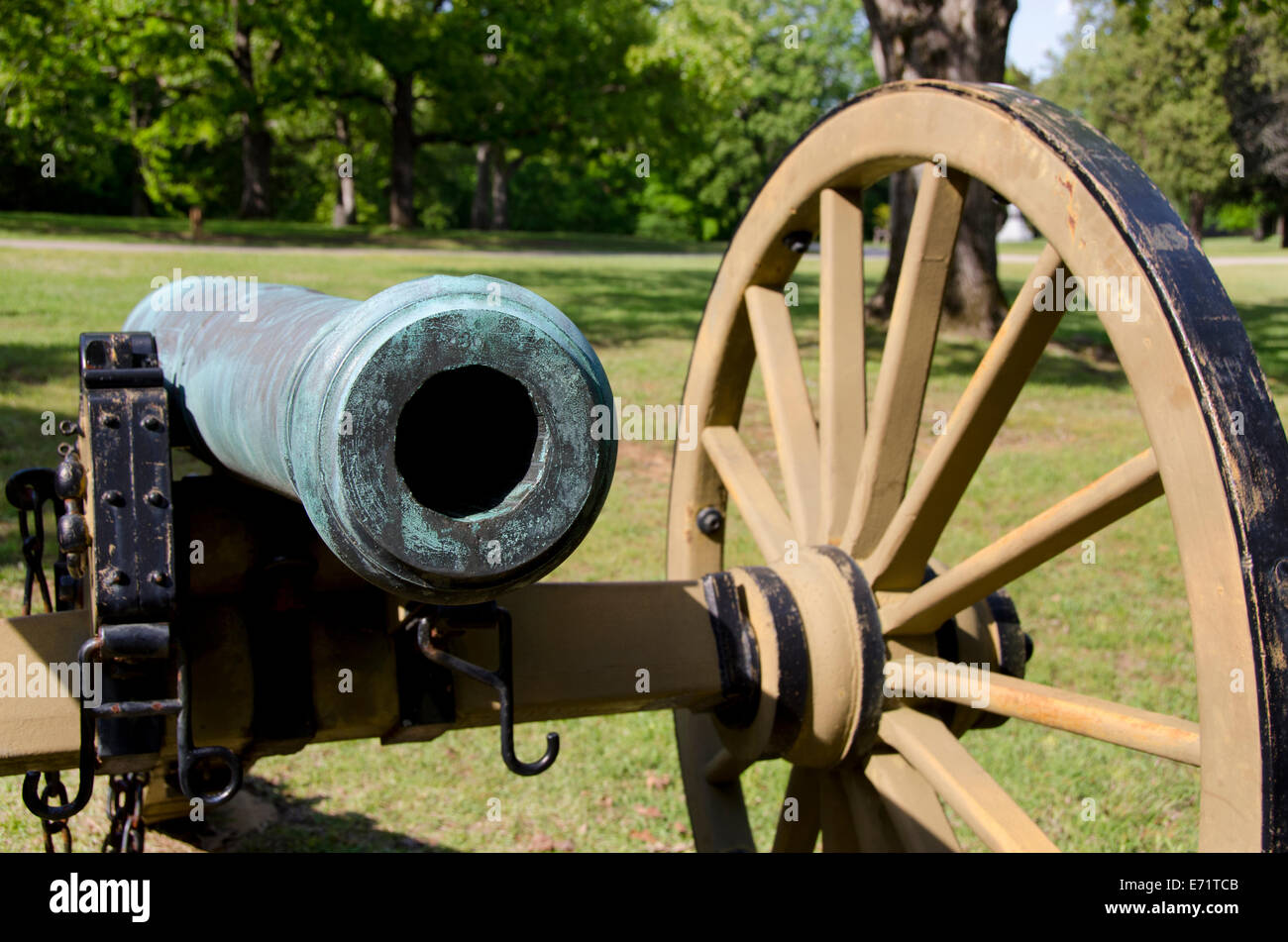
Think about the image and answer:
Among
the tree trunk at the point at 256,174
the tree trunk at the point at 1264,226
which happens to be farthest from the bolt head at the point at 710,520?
the tree trunk at the point at 1264,226

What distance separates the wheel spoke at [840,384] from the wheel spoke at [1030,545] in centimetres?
32

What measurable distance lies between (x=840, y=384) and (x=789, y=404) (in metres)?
0.24

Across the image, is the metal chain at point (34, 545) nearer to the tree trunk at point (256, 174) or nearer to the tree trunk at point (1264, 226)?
the tree trunk at point (256, 174)

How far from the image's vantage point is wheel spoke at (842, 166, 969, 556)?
8.14 ft

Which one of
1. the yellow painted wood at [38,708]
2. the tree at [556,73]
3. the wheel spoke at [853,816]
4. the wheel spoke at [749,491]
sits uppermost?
the tree at [556,73]

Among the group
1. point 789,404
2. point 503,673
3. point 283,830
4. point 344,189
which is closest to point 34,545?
point 503,673

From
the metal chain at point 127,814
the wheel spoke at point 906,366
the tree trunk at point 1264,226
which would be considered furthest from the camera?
the tree trunk at point 1264,226

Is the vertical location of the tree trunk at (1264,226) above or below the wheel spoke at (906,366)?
above

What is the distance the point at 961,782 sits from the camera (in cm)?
232

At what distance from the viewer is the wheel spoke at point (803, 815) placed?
2.99 meters

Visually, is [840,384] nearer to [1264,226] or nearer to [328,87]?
[328,87]

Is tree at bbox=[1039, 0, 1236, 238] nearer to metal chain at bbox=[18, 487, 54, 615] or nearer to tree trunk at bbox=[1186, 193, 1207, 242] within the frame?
tree trunk at bbox=[1186, 193, 1207, 242]

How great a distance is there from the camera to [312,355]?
169 centimetres
